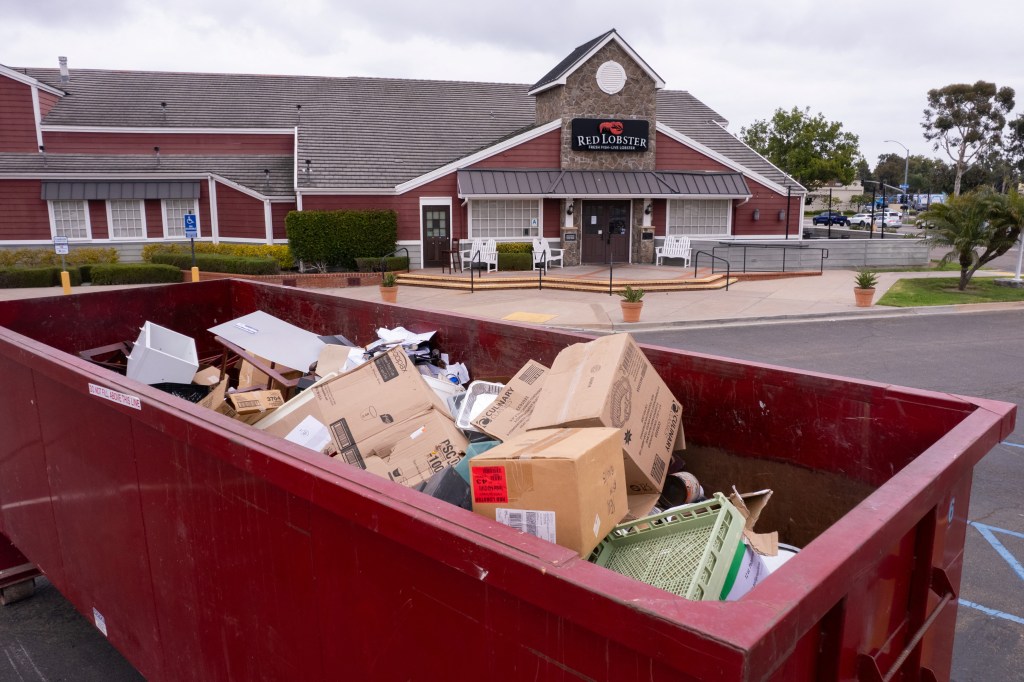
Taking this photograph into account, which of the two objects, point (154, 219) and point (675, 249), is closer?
point (675, 249)

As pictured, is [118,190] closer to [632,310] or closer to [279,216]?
[279,216]

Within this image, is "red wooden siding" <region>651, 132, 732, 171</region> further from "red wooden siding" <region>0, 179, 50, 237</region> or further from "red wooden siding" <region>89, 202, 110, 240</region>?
"red wooden siding" <region>0, 179, 50, 237</region>

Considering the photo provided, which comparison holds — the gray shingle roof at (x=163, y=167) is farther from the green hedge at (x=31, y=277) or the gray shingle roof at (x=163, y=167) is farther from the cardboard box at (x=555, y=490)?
the cardboard box at (x=555, y=490)

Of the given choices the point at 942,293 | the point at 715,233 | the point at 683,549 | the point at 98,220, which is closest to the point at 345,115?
the point at 98,220

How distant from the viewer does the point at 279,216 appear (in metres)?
27.6

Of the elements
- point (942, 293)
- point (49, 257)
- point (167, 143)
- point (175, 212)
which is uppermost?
point (167, 143)

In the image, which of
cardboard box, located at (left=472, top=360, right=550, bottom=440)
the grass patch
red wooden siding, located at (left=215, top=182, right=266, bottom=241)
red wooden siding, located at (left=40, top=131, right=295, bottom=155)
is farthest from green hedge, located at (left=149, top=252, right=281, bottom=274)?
cardboard box, located at (left=472, top=360, right=550, bottom=440)

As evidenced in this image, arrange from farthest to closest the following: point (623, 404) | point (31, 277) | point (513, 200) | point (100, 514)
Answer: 1. point (513, 200)
2. point (31, 277)
3. point (100, 514)
4. point (623, 404)

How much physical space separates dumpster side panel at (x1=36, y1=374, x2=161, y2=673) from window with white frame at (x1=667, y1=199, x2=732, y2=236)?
26270 millimetres

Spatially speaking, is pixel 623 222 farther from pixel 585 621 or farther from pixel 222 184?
pixel 585 621

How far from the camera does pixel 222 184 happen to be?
28.9 m

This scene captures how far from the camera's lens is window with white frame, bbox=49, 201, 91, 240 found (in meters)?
27.9

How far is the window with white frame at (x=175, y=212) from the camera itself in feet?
94.9

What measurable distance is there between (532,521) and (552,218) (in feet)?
84.8
